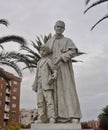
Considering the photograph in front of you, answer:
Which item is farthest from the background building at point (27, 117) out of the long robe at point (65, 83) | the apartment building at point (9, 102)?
the long robe at point (65, 83)

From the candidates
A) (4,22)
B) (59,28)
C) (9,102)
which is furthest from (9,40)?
(9,102)

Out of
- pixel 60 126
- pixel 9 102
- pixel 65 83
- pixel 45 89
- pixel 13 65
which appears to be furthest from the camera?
pixel 9 102

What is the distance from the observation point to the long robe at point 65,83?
21.4ft

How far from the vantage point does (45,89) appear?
21.3 ft

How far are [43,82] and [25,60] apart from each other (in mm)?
10555

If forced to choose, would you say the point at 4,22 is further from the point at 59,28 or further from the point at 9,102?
the point at 9,102

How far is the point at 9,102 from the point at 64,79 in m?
64.6

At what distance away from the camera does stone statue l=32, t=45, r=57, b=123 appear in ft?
21.1

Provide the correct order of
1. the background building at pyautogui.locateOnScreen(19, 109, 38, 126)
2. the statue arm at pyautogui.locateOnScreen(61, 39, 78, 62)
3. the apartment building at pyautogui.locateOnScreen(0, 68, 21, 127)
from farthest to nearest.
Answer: the apartment building at pyautogui.locateOnScreen(0, 68, 21, 127) → the background building at pyautogui.locateOnScreen(19, 109, 38, 126) → the statue arm at pyautogui.locateOnScreen(61, 39, 78, 62)

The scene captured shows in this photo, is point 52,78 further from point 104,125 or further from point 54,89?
point 104,125

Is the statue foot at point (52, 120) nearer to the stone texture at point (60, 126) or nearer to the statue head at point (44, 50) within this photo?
the stone texture at point (60, 126)

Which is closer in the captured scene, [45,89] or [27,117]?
[45,89]

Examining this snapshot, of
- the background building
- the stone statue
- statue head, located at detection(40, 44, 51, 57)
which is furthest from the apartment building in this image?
the stone statue

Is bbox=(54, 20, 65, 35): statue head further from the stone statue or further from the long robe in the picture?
the stone statue
